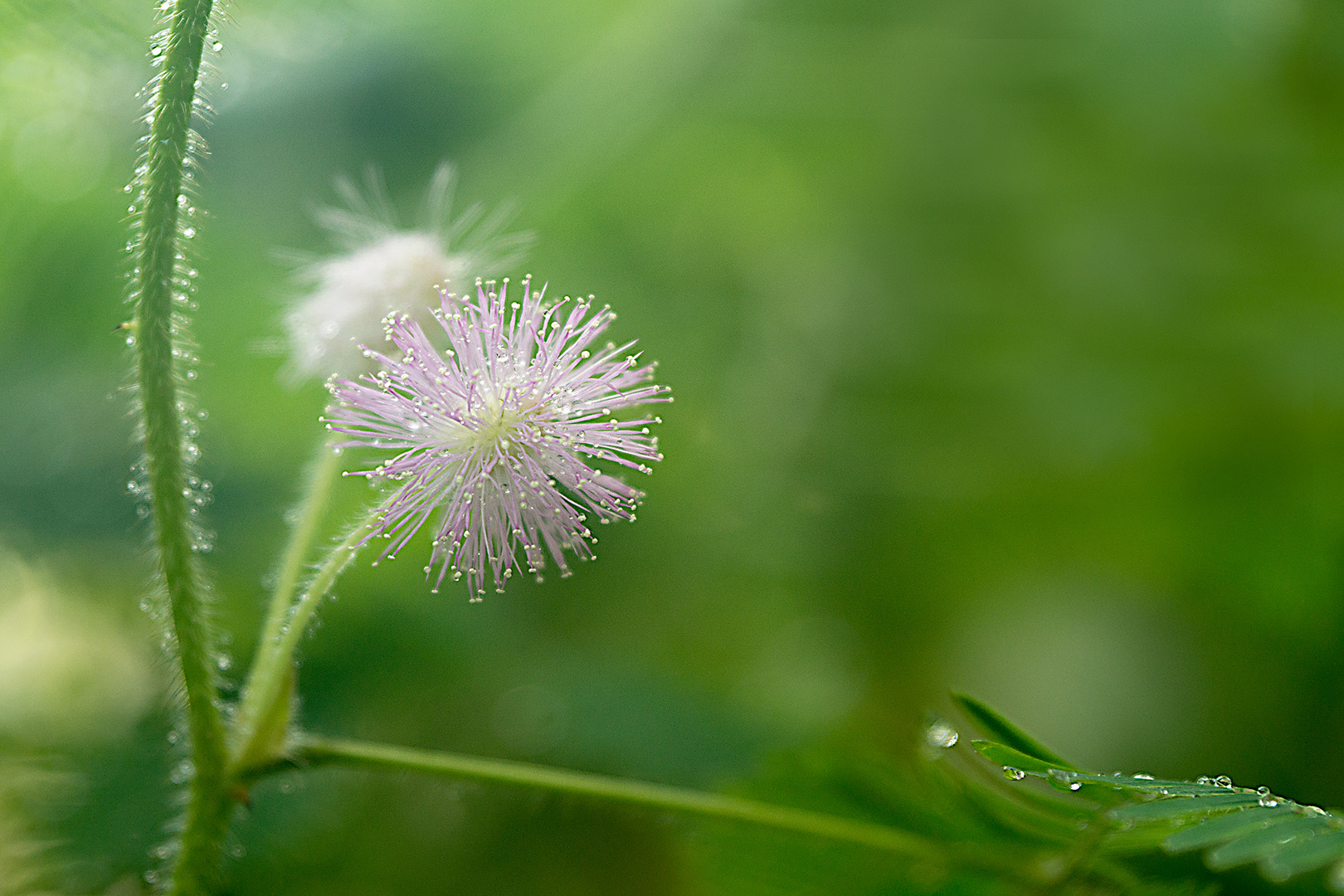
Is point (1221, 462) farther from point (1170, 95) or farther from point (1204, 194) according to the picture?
point (1170, 95)

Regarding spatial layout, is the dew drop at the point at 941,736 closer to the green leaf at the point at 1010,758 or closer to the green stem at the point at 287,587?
the green leaf at the point at 1010,758

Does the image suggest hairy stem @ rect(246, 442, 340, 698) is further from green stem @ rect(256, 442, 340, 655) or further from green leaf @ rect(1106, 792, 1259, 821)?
green leaf @ rect(1106, 792, 1259, 821)

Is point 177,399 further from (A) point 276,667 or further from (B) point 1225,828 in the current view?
(B) point 1225,828

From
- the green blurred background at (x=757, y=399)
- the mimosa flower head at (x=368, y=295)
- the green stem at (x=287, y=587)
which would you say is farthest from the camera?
the green blurred background at (x=757, y=399)

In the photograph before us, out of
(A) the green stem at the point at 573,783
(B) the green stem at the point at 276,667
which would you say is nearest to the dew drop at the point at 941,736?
(A) the green stem at the point at 573,783

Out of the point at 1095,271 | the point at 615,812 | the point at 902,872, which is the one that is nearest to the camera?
the point at 902,872

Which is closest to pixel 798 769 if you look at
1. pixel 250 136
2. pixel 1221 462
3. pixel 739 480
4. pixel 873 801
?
pixel 873 801

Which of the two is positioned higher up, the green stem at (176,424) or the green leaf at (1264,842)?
the green stem at (176,424)
